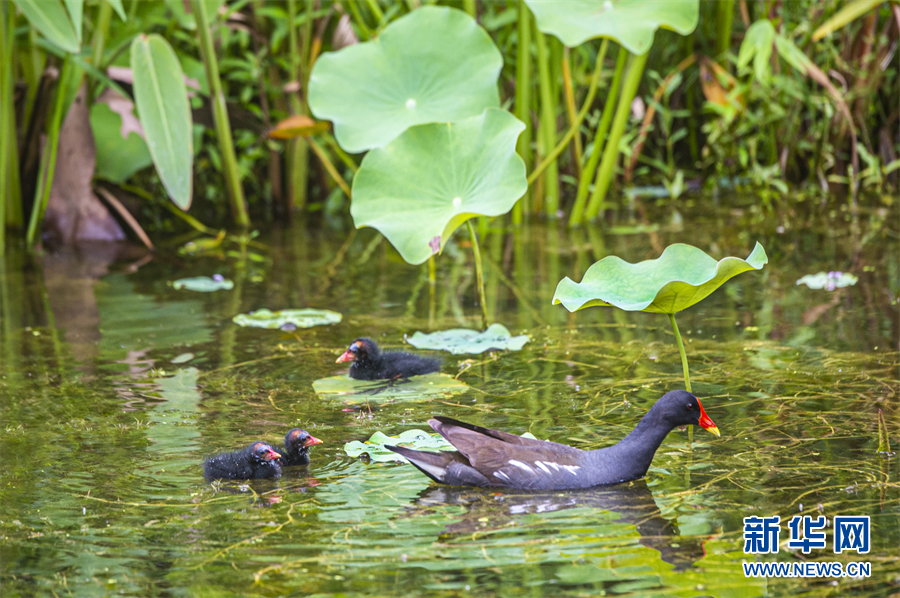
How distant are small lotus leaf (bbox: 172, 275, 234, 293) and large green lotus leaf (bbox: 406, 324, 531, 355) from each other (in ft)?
5.71

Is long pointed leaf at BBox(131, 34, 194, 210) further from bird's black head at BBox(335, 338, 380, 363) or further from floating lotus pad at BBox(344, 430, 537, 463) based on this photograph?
floating lotus pad at BBox(344, 430, 537, 463)

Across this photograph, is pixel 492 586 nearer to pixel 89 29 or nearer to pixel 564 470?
pixel 564 470

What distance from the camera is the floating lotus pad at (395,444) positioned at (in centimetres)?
304

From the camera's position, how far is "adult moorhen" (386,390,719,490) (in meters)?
2.79

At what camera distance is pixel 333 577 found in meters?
2.27

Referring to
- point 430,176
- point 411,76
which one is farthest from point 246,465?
point 411,76

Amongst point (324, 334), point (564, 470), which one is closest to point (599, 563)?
point (564, 470)

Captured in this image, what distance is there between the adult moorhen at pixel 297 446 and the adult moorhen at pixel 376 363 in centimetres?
89

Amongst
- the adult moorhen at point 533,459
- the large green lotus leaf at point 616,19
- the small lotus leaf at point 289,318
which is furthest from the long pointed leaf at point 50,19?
the adult moorhen at point 533,459

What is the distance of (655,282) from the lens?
3.31 m

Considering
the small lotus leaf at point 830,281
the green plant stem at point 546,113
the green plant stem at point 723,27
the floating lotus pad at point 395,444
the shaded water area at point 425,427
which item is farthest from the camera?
the green plant stem at point 723,27

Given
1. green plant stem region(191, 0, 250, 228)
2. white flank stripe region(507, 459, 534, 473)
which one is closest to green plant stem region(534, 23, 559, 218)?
green plant stem region(191, 0, 250, 228)

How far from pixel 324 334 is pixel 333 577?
245cm

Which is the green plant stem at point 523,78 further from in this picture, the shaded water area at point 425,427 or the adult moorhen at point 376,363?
the adult moorhen at point 376,363
